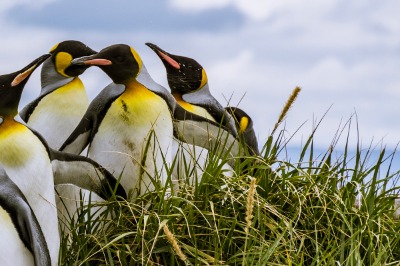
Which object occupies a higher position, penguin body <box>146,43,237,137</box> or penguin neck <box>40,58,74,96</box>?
penguin body <box>146,43,237,137</box>

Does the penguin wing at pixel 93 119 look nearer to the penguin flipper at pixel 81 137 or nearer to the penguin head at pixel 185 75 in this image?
the penguin flipper at pixel 81 137

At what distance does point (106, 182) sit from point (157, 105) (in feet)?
1.79

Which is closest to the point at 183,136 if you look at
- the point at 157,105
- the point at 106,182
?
the point at 157,105

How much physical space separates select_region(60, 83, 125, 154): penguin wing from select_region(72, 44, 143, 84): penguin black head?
0.22 ft

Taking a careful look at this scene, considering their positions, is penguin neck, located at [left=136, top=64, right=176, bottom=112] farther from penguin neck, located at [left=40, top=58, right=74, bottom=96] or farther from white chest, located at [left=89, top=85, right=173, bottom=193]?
penguin neck, located at [left=40, top=58, right=74, bottom=96]

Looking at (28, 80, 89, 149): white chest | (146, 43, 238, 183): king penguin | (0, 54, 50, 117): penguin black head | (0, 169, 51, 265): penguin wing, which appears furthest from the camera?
(146, 43, 238, 183): king penguin

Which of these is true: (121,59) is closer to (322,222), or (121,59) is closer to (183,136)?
(183,136)

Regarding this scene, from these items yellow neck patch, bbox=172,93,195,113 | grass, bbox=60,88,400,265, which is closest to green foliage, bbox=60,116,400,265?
grass, bbox=60,88,400,265

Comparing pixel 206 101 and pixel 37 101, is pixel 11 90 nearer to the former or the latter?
pixel 37 101

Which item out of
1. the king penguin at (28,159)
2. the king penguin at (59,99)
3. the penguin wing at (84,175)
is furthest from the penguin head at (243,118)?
the king penguin at (28,159)

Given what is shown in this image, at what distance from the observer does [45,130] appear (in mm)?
5359

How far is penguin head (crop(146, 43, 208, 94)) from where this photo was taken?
5480mm

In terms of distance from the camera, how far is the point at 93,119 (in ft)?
15.2

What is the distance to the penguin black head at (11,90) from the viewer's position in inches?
157
